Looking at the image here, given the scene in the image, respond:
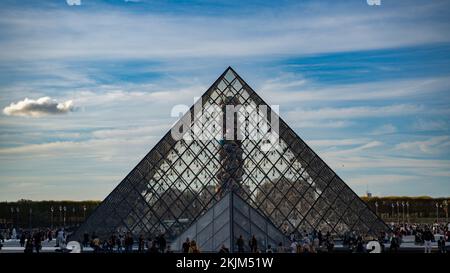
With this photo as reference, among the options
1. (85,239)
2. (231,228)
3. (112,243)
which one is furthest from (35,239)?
(231,228)

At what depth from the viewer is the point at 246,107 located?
27.3 meters

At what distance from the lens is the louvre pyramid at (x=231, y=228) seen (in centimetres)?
1919

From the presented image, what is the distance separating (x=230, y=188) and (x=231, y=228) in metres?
6.48

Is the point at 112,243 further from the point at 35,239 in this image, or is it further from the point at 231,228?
the point at 231,228

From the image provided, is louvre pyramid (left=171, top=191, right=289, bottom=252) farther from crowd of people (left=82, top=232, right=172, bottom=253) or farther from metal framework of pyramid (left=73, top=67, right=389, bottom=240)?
metal framework of pyramid (left=73, top=67, right=389, bottom=240)

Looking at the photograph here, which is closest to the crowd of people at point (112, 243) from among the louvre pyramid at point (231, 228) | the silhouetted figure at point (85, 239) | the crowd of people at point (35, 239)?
the silhouetted figure at point (85, 239)

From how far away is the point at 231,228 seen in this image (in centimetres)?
1911

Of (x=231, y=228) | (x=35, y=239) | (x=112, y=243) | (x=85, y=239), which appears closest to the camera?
(x=231, y=228)

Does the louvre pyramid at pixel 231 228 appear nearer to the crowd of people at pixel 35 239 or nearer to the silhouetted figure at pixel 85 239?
the crowd of people at pixel 35 239

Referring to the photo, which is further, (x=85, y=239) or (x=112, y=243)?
(x=85, y=239)

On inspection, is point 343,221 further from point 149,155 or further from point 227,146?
point 149,155

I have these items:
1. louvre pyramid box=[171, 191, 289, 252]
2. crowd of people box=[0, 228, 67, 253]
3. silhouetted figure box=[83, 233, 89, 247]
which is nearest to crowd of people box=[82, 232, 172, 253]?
silhouetted figure box=[83, 233, 89, 247]

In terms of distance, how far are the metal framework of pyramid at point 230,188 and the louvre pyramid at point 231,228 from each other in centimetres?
555

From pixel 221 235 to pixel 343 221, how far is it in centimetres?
823
